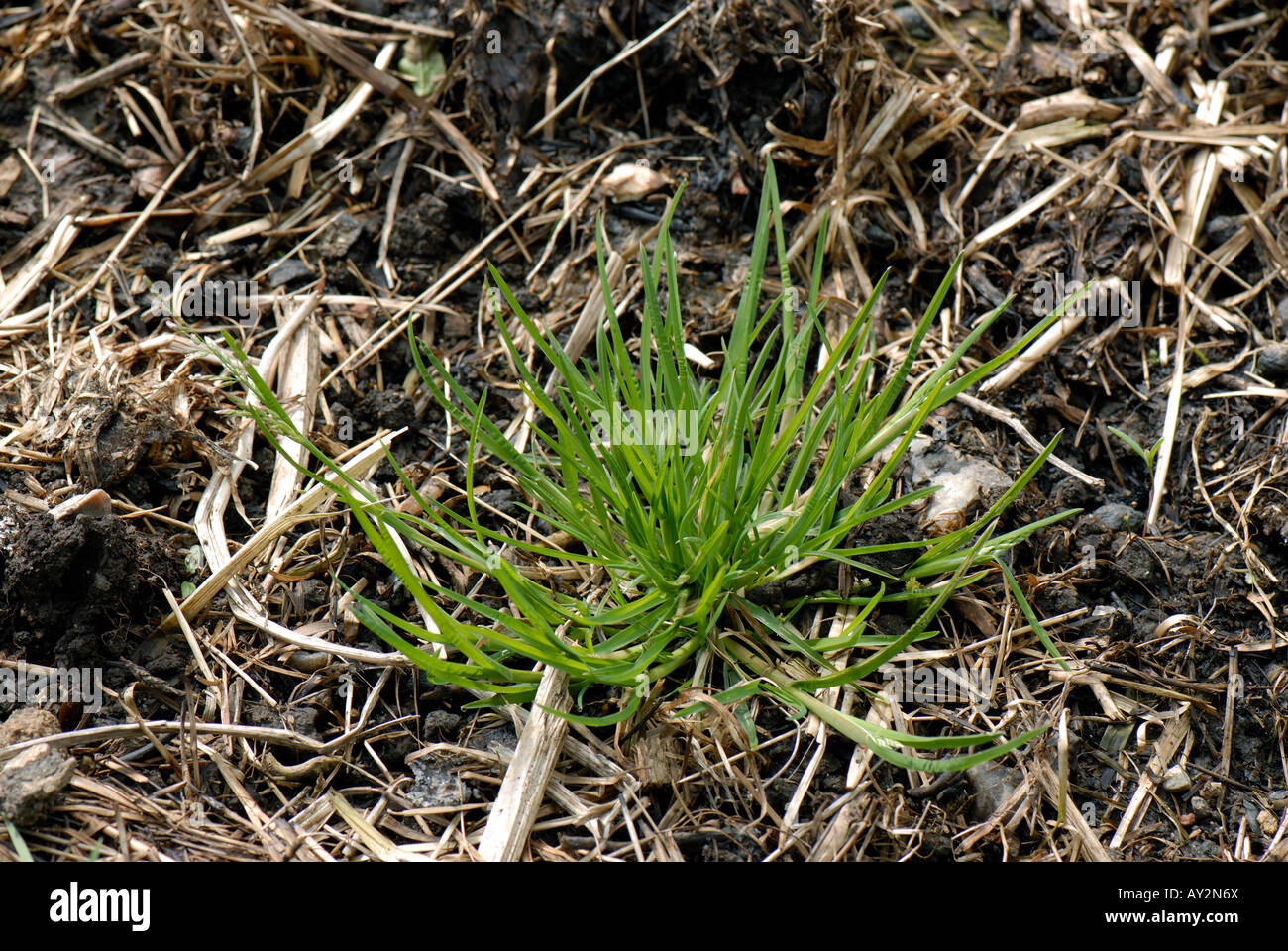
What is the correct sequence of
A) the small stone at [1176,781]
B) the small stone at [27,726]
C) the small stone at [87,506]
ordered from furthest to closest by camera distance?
the small stone at [87,506]
the small stone at [1176,781]
the small stone at [27,726]

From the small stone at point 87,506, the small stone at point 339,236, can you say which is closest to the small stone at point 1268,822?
the small stone at point 87,506

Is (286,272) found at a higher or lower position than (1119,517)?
higher

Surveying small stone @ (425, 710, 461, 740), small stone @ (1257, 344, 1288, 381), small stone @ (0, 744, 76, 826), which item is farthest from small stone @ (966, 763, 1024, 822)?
small stone @ (0, 744, 76, 826)

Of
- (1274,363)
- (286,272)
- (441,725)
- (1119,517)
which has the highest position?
(1274,363)

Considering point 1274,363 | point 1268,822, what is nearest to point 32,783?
point 1268,822

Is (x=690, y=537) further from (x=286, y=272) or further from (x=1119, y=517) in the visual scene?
(x=286, y=272)

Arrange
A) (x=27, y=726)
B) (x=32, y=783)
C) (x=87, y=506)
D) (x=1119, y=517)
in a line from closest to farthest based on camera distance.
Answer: (x=32, y=783), (x=27, y=726), (x=87, y=506), (x=1119, y=517)

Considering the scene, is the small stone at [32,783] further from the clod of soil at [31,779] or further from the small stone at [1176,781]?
the small stone at [1176,781]
